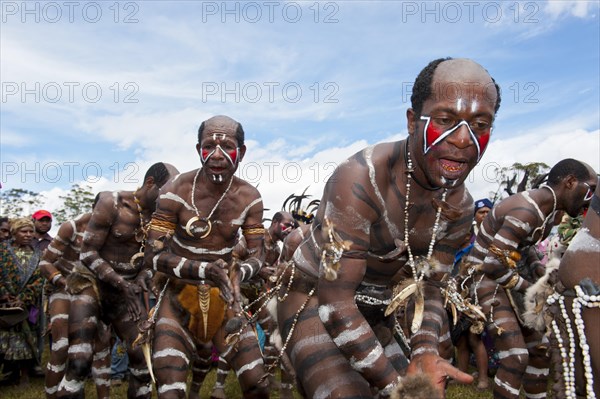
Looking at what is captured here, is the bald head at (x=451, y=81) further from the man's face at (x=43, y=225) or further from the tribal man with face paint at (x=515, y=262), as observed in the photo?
the man's face at (x=43, y=225)

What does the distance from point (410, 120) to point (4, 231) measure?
8044 millimetres

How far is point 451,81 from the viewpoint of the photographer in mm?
2697

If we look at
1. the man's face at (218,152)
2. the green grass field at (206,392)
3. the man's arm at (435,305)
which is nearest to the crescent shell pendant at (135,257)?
the man's face at (218,152)

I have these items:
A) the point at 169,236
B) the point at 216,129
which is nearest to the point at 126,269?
the point at 169,236

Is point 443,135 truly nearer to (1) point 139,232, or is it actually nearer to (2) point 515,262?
(2) point 515,262

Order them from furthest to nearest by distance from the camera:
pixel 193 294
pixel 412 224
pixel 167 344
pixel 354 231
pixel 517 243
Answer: pixel 517 243, pixel 193 294, pixel 167 344, pixel 412 224, pixel 354 231

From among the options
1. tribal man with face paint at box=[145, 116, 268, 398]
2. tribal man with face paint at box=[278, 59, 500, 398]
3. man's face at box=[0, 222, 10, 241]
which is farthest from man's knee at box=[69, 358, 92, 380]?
man's face at box=[0, 222, 10, 241]

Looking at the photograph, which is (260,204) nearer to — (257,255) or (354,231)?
(257,255)

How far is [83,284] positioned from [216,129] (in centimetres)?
247

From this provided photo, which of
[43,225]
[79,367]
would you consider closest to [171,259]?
[79,367]

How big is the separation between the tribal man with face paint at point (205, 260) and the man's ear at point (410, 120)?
2238 mm

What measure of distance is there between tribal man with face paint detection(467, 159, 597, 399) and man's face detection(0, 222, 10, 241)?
275 inches

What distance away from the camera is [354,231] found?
2.75 metres

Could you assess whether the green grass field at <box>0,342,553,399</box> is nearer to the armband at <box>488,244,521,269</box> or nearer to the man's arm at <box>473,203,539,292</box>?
the man's arm at <box>473,203,539,292</box>
